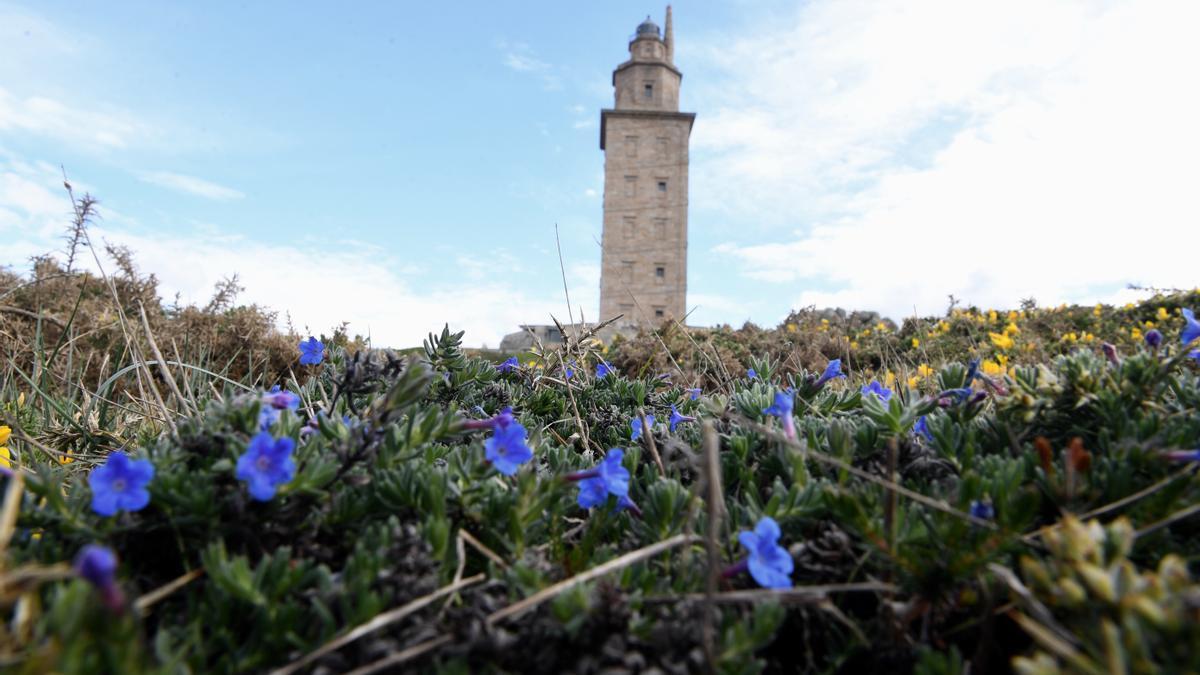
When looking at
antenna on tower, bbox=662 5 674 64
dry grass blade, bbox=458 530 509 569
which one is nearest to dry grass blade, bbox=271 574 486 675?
dry grass blade, bbox=458 530 509 569

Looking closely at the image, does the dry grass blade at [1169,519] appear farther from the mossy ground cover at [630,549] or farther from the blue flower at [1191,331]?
the blue flower at [1191,331]

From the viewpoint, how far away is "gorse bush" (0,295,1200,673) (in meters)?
1.06

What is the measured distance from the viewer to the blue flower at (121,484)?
1160 mm

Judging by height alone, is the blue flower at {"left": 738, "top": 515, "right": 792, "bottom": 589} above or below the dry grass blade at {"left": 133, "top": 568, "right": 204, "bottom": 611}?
above

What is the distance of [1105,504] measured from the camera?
140cm

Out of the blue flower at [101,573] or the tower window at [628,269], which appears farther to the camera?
the tower window at [628,269]

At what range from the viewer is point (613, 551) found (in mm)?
1459

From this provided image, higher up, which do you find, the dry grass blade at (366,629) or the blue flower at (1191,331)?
the blue flower at (1191,331)

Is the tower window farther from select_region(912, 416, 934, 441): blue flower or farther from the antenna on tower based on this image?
select_region(912, 416, 934, 441): blue flower

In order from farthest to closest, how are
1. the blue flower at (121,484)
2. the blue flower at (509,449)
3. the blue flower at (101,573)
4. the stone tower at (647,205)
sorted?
1. the stone tower at (647,205)
2. the blue flower at (509,449)
3. the blue flower at (121,484)
4. the blue flower at (101,573)

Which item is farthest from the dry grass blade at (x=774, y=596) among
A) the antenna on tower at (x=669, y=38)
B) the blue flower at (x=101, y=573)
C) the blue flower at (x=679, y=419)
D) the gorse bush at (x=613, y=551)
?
the antenna on tower at (x=669, y=38)

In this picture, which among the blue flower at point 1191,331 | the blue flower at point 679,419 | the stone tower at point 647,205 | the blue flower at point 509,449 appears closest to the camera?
the blue flower at point 509,449

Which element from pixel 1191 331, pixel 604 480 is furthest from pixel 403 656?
pixel 1191 331

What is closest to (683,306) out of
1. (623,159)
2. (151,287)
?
(623,159)
